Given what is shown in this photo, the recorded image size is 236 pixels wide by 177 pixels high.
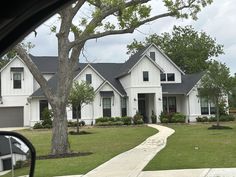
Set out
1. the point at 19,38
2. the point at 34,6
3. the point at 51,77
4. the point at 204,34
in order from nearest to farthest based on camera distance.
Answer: the point at 34,6 < the point at 19,38 < the point at 51,77 < the point at 204,34

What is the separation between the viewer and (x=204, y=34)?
219ft

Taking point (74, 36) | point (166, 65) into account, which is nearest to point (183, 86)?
point (166, 65)

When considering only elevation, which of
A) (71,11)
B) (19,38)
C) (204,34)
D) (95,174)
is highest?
(204,34)

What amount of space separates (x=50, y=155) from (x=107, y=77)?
2878 centimetres

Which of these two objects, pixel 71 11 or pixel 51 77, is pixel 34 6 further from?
pixel 51 77

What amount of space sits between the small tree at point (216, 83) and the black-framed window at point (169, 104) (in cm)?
1221

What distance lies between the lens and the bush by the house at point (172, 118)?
3969 centimetres

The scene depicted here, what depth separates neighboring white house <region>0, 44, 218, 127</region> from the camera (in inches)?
1647

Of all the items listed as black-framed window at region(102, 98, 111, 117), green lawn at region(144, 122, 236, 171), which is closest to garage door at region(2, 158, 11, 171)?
green lawn at region(144, 122, 236, 171)

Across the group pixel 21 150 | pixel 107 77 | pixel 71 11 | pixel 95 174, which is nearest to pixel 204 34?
pixel 107 77

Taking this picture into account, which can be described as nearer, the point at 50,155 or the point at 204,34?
the point at 50,155

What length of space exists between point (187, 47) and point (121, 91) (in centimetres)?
2421

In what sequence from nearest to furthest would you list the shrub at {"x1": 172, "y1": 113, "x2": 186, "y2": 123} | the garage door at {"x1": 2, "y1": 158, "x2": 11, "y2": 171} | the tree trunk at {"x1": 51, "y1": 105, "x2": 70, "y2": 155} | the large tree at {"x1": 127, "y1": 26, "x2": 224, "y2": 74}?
1. the garage door at {"x1": 2, "y1": 158, "x2": 11, "y2": 171}
2. the tree trunk at {"x1": 51, "y1": 105, "x2": 70, "y2": 155}
3. the shrub at {"x1": 172, "y1": 113, "x2": 186, "y2": 123}
4. the large tree at {"x1": 127, "y1": 26, "x2": 224, "y2": 74}

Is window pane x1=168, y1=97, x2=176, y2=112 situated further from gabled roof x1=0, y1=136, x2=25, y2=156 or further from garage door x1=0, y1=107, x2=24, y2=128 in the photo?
gabled roof x1=0, y1=136, x2=25, y2=156
